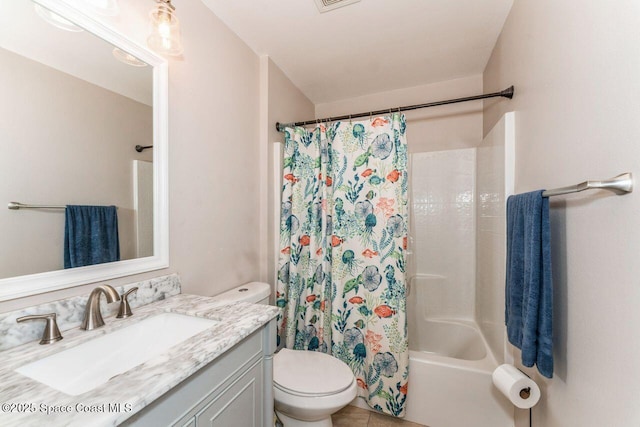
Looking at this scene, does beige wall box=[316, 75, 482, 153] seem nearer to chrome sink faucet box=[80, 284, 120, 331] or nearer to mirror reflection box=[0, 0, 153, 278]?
mirror reflection box=[0, 0, 153, 278]

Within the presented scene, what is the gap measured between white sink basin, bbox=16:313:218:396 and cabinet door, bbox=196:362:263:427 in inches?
9.1

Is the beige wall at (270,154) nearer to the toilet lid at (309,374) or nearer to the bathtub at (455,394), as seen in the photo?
the toilet lid at (309,374)

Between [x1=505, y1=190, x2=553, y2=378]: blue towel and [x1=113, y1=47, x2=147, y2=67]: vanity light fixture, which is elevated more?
[x1=113, y1=47, x2=147, y2=67]: vanity light fixture

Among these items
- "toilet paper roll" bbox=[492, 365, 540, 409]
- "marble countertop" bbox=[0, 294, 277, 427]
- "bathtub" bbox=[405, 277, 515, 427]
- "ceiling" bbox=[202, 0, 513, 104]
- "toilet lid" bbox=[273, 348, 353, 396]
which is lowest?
"bathtub" bbox=[405, 277, 515, 427]

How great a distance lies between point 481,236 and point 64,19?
254 cm

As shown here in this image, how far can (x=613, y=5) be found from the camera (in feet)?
2.24

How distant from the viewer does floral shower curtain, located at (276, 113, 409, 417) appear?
1.60m

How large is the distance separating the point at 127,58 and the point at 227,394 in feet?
4.35

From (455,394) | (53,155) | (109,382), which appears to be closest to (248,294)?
(109,382)

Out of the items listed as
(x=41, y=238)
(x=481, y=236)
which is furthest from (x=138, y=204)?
(x=481, y=236)

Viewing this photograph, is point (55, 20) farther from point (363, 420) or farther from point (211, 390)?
point (363, 420)

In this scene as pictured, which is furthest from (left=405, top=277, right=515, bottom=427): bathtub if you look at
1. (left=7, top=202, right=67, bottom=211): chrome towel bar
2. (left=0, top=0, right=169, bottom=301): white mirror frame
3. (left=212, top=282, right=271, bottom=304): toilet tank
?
(left=7, top=202, right=67, bottom=211): chrome towel bar

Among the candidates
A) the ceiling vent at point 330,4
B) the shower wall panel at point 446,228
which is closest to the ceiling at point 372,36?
the ceiling vent at point 330,4

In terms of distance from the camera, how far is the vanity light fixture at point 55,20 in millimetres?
809
